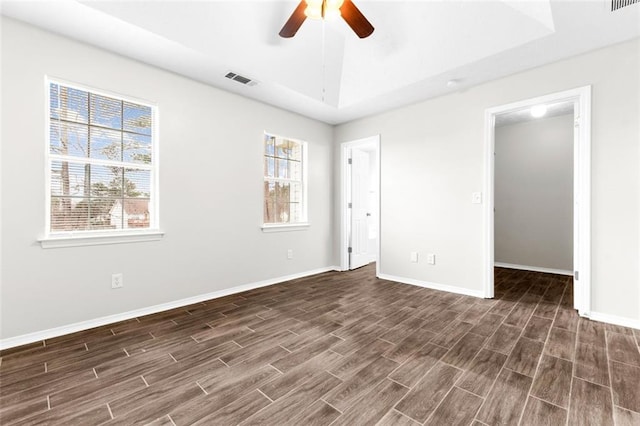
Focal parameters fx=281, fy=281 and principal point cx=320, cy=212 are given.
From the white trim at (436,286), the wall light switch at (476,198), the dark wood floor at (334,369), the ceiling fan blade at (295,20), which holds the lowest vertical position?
the dark wood floor at (334,369)

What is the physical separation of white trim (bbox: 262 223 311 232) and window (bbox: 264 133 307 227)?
0.04m

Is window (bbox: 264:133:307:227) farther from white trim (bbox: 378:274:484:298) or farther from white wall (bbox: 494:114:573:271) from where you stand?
white wall (bbox: 494:114:573:271)

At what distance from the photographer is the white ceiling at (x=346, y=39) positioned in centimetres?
231

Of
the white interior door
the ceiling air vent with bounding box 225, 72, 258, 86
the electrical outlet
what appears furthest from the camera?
the white interior door

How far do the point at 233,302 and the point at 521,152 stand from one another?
5436mm

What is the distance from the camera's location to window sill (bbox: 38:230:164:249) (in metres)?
2.40

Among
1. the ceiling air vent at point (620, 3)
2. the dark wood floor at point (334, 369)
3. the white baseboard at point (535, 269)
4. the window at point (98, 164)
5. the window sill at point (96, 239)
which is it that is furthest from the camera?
the white baseboard at point (535, 269)

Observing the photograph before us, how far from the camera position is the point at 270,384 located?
176 cm

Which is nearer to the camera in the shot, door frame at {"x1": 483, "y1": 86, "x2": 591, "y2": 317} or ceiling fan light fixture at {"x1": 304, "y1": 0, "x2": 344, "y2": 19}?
ceiling fan light fixture at {"x1": 304, "y1": 0, "x2": 344, "y2": 19}

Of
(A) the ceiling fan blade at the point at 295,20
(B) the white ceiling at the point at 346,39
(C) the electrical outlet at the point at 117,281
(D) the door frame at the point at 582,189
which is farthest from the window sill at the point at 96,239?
(D) the door frame at the point at 582,189

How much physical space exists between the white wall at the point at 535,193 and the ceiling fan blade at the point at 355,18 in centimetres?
423

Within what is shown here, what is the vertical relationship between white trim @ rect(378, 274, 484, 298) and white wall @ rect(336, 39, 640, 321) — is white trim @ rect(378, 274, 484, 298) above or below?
below

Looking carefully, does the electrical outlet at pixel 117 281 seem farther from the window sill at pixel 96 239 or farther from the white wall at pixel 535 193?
the white wall at pixel 535 193

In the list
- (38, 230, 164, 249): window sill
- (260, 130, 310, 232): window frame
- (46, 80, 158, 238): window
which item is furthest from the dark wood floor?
(260, 130, 310, 232): window frame
